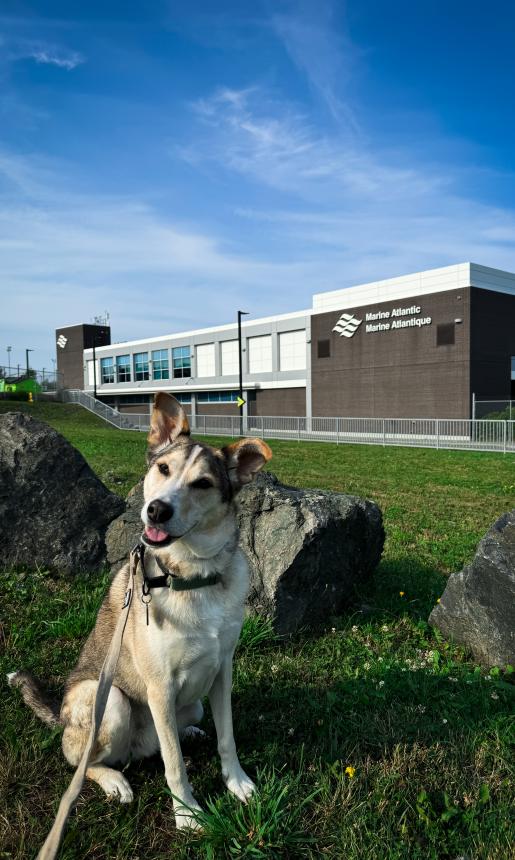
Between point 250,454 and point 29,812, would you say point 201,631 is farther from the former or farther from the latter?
point 29,812

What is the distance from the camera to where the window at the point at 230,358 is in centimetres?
5044

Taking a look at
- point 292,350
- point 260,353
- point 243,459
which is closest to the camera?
point 243,459

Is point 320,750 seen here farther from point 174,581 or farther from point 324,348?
point 324,348

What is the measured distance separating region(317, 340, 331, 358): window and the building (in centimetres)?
8

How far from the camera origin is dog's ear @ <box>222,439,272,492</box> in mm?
2639

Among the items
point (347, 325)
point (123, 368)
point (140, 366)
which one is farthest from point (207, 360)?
point (347, 325)

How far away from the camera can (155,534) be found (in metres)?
2.36

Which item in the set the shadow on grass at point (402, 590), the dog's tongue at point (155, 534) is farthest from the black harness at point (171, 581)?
the shadow on grass at point (402, 590)

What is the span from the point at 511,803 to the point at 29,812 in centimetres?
233

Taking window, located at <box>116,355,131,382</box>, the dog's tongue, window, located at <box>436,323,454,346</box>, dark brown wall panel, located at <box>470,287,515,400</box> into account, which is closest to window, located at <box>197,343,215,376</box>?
window, located at <box>116,355,131,382</box>

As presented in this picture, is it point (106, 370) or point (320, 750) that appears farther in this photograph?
point (106, 370)

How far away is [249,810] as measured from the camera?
8.54 ft

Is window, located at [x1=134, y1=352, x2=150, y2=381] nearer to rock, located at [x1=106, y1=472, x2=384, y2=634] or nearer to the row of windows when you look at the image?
the row of windows

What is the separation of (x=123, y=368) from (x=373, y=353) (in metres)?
34.4
